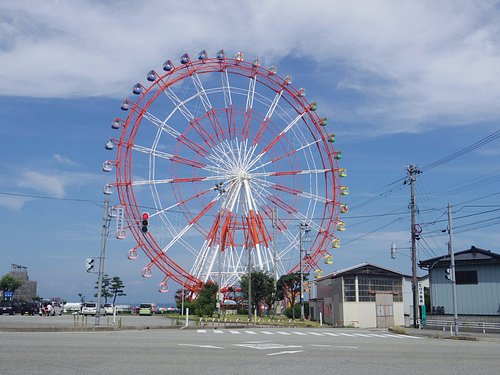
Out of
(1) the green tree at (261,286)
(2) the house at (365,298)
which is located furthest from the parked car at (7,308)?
(2) the house at (365,298)

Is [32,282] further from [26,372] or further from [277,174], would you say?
[26,372]

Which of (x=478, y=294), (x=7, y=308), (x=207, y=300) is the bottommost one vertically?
(x=7, y=308)

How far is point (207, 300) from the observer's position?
54969 millimetres

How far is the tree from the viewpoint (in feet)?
203

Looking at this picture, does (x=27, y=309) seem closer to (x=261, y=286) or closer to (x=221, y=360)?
(x=261, y=286)

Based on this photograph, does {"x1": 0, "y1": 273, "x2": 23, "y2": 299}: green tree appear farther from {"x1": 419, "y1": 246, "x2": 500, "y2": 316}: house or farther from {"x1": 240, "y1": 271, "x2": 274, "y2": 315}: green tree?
{"x1": 419, "y1": 246, "x2": 500, "y2": 316}: house

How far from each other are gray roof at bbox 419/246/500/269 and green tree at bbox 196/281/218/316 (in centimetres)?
2116

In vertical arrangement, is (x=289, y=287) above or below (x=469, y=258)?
below

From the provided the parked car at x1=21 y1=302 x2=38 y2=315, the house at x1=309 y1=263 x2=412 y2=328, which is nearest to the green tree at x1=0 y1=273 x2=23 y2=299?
the parked car at x1=21 y1=302 x2=38 y2=315

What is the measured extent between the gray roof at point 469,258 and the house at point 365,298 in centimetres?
1011

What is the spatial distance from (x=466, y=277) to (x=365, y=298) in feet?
45.8

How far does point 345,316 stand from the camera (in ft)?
167

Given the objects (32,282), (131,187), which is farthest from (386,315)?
(32,282)

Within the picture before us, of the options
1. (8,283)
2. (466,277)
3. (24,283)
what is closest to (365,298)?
(466,277)
